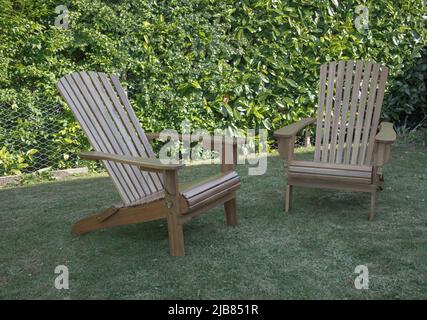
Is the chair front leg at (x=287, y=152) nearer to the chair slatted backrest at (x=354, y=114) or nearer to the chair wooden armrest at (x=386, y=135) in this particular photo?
the chair slatted backrest at (x=354, y=114)

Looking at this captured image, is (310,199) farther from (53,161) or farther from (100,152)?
(53,161)

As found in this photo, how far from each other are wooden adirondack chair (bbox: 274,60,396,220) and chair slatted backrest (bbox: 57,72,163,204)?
38.1 inches

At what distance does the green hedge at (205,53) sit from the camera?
14.1ft

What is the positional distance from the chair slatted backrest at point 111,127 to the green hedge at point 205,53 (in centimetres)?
144

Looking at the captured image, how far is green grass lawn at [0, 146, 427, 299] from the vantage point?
2.19 meters

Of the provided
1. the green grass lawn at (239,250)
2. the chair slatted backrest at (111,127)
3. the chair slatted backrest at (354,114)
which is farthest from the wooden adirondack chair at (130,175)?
the chair slatted backrest at (354,114)

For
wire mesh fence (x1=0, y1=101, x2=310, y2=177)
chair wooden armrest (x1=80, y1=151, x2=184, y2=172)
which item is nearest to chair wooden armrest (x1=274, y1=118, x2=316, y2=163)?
chair wooden armrest (x1=80, y1=151, x2=184, y2=172)

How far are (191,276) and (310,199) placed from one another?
158cm

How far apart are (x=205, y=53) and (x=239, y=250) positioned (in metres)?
2.82

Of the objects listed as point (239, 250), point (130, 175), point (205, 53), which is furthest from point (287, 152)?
point (205, 53)

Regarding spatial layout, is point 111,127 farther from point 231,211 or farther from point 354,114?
point 354,114

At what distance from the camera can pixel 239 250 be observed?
2639mm
